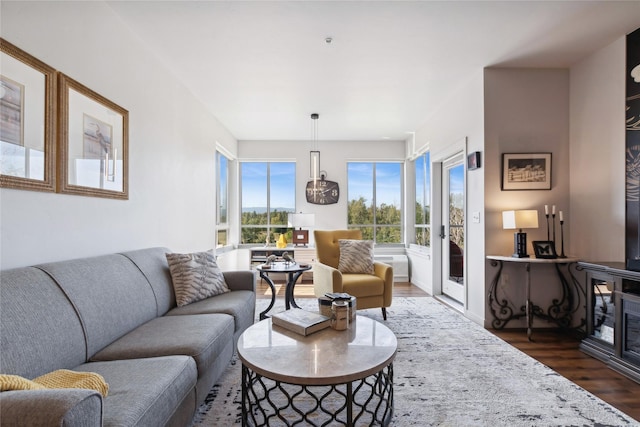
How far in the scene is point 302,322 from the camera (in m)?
2.02

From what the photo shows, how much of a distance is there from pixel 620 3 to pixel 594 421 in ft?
9.47

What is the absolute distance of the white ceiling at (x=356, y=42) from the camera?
7.99 feet

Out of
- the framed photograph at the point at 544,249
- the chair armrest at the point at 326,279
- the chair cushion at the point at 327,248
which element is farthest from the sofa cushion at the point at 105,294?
the framed photograph at the point at 544,249

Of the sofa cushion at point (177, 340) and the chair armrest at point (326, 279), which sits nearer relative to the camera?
the sofa cushion at point (177, 340)

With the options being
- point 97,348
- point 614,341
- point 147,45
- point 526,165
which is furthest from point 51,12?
point 614,341

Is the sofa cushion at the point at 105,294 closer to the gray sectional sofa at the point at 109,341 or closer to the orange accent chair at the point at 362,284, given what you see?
the gray sectional sofa at the point at 109,341

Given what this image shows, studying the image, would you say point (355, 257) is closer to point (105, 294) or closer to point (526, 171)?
point (526, 171)

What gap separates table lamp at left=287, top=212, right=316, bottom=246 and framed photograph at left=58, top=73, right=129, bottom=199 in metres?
3.75

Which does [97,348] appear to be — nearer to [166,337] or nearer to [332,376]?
[166,337]

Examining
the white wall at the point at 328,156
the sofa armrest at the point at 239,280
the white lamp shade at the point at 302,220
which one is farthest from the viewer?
the white wall at the point at 328,156

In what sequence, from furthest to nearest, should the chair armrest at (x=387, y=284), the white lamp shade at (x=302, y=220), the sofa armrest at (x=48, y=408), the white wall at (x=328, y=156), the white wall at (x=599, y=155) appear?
the white wall at (x=328, y=156) < the white lamp shade at (x=302, y=220) < the chair armrest at (x=387, y=284) < the white wall at (x=599, y=155) < the sofa armrest at (x=48, y=408)

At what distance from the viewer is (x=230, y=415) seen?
6.30ft

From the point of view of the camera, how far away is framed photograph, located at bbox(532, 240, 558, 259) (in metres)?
3.21

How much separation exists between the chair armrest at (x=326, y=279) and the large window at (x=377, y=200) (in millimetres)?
2835
